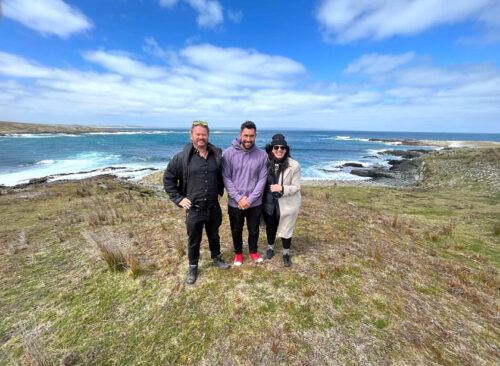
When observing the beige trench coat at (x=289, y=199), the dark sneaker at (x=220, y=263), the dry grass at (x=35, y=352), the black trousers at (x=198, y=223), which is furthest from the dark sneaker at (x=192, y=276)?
the dry grass at (x=35, y=352)

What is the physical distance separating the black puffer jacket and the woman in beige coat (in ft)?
3.41

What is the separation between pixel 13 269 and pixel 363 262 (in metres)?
7.81

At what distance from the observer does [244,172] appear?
4.87 m

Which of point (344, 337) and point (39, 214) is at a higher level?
point (344, 337)

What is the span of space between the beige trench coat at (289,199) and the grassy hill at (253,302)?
87cm

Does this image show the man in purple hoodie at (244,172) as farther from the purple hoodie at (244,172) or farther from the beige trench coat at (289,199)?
the beige trench coat at (289,199)

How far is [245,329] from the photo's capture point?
13.1ft

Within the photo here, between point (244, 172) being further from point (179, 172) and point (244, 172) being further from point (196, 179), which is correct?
point (179, 172)

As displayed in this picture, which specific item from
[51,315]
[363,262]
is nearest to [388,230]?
[363,262]

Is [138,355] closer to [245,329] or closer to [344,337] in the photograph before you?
[245,329]

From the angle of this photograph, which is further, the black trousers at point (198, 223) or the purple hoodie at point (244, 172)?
the purple hoodie at point (244, 172)

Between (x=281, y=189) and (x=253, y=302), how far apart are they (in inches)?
79.5

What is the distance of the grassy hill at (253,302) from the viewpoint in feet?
12.2

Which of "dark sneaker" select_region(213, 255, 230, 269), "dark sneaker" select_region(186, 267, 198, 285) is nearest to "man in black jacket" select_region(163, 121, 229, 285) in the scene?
"dark sneaker" select_region(186, 267, 198, 285)
